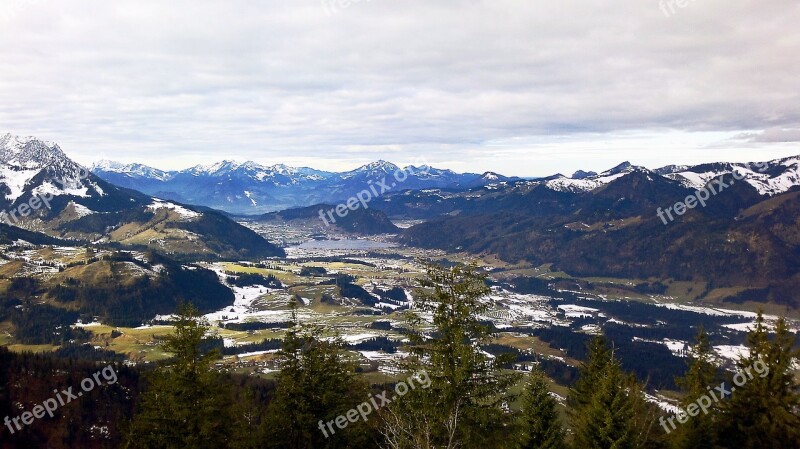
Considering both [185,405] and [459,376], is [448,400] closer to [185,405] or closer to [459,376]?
[459,376]

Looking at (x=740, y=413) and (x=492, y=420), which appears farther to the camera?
(x=740, y=413)

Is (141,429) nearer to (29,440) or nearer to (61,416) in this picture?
(29,440)

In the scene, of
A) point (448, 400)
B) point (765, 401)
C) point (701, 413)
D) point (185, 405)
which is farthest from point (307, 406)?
Result: point (765, 401)

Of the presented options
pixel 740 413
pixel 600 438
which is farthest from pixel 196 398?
pixel 740 413

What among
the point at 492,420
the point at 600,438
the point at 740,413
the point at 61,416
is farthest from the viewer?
the point at 61,416

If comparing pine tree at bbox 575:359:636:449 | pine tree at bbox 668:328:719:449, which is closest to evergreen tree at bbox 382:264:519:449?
pine tree at bbox 575:359:636:449

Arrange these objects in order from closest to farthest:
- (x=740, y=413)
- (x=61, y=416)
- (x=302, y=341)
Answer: (x=302, y=341) < (x=740, y=413) < (x=61, y=416)

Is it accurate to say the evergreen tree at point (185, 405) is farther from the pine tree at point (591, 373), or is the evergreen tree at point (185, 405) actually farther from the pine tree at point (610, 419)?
the pine tree at point (591, 373)
